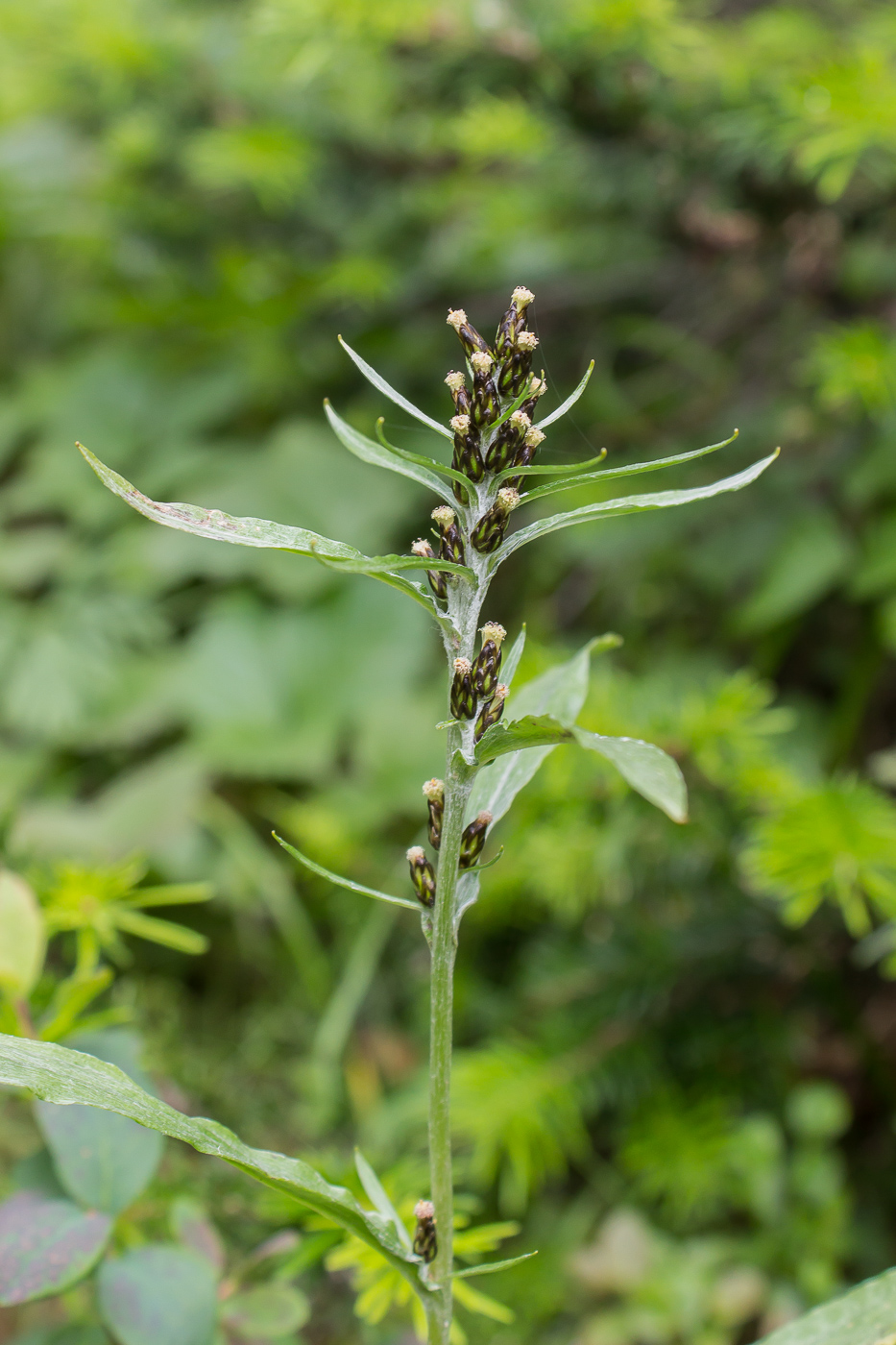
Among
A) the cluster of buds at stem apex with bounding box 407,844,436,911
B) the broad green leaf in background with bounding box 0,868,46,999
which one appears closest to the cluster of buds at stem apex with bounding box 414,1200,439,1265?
the cluster of buds at stem apex with bounding box 407,844,436,911

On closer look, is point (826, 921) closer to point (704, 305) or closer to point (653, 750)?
point (653, 750)

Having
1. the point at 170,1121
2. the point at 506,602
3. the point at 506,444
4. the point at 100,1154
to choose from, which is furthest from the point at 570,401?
the point at 506,602

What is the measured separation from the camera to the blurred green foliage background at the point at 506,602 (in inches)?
29.6

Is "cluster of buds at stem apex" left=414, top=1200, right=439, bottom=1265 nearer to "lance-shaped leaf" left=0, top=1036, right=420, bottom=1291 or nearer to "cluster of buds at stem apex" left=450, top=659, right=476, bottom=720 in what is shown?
"lance-shaped leaf" left=0, top=1036, right=420, bottom=1291

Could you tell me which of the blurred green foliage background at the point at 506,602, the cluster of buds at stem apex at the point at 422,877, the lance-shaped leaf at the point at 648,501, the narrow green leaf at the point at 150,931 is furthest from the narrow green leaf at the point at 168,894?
the lance-shaped leaf at the point at 648,501

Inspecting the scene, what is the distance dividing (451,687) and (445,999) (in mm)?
108

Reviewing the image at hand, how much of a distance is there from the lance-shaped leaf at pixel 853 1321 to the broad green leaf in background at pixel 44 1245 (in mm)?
283

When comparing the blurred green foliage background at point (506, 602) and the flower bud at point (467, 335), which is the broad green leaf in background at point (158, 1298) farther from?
the flower bud at point (467, 335)

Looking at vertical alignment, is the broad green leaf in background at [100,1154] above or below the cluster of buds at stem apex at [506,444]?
below

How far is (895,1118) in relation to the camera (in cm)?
82

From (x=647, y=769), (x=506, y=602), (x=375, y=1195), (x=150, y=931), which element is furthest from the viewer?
(x=506, y=602)

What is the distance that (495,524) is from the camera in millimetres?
298

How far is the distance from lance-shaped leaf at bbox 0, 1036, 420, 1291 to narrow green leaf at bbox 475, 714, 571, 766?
149 mm

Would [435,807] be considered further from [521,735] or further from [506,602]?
[506,602]
